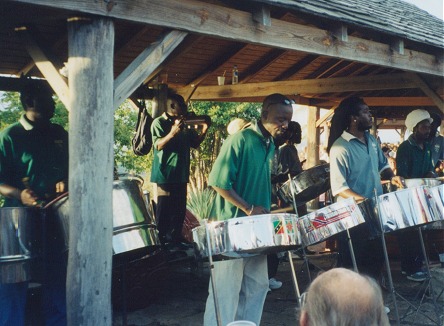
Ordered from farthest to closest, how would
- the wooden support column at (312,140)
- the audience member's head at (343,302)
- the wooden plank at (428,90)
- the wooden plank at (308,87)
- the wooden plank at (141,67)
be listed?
Result: the wooden support column at (312,140) < the wooden plank at (308,87) < the wooden plank at (428,90) < the wooden plank at (141,67) < the audience member's head at (343,302)

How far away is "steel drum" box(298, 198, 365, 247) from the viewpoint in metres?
2.94

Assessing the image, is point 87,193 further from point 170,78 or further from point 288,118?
point 170,78

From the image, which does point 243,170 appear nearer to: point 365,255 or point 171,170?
point 365,255

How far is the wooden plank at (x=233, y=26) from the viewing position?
2.78 metres

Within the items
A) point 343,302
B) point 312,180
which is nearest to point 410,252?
point 312,180

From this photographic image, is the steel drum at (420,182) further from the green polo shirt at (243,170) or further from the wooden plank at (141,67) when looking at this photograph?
the wooden plank at (141,67)

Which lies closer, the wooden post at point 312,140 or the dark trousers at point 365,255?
the dark trousers at point 365,255

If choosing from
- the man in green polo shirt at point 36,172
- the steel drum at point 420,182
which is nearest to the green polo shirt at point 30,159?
the man in green polo shirt at point 36,172

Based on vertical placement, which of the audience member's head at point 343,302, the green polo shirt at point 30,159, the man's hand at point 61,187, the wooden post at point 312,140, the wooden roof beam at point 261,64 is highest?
the wooden roof beam at point 261,64

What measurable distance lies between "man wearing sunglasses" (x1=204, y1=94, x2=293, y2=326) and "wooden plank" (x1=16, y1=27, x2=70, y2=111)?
32.9 inches

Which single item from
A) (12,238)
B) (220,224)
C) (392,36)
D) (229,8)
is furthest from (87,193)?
(392,36)

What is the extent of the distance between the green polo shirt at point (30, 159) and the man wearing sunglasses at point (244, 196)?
86 centimetres

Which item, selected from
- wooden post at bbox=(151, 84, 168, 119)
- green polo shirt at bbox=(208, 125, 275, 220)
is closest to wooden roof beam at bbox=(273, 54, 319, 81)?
wooden post at bbox=(151, 84, 168, 119)

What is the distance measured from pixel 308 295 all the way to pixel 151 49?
2.08 metres
